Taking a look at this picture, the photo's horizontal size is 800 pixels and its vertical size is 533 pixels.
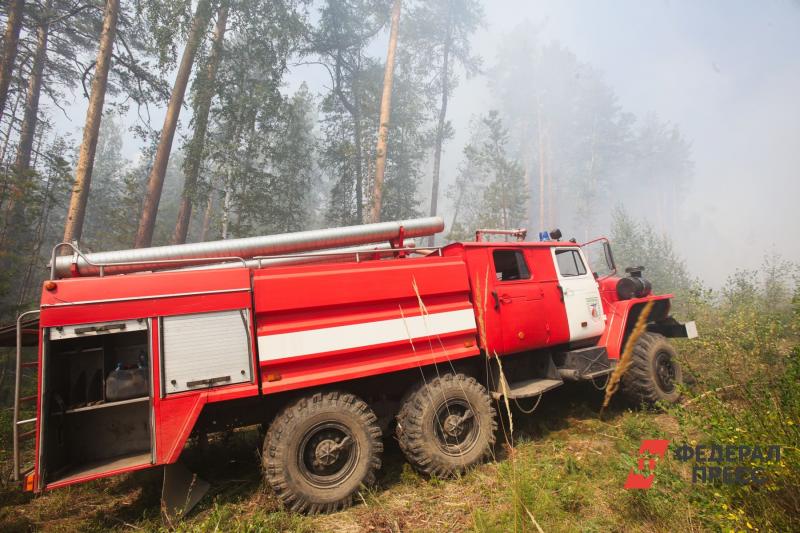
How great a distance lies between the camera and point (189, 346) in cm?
333

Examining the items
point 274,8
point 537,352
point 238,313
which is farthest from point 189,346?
point 274,8

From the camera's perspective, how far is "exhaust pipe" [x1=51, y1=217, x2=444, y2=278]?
362 centimetres

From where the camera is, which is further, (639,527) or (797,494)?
(639,527)

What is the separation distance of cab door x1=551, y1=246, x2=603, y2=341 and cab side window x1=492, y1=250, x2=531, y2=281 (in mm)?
644

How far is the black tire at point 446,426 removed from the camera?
12.6 ft

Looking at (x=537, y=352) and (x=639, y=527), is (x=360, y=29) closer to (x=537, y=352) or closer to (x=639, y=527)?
(x=537, y=352)

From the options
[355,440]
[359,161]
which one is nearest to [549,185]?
[359,161]

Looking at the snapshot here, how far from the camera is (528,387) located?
466 cm

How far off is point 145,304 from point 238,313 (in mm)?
787

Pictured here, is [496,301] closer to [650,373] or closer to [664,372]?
[650,373]

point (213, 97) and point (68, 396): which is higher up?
point (213, 97)

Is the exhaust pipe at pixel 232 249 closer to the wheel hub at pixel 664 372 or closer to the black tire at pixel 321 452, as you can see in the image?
the black tire at pixel 321 452

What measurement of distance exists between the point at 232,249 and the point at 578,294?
4.80 m

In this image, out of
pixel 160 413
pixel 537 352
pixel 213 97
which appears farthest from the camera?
pixel 213 97
